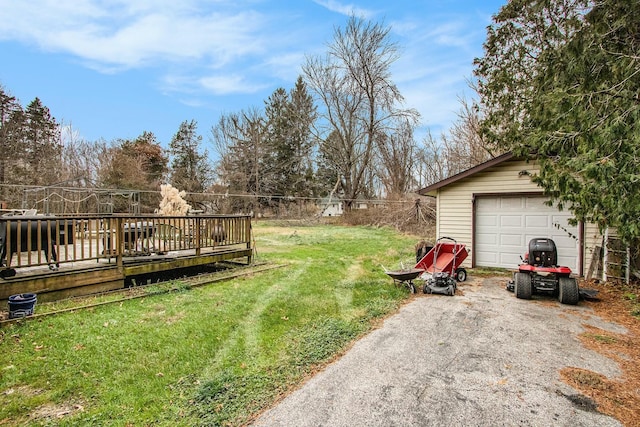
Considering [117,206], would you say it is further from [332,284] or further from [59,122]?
[332,284]

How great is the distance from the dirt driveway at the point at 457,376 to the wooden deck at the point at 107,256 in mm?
4259

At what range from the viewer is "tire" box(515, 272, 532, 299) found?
5.66m

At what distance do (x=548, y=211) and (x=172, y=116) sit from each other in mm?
31767

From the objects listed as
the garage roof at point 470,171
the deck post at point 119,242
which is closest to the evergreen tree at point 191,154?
the garage roof at point 470,171

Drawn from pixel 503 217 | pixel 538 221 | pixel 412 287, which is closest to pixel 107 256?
pixel 412 287

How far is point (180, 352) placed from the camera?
3408mm

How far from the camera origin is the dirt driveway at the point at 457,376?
2.44 metres

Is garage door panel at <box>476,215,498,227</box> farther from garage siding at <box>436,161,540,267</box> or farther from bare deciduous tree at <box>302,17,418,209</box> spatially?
bare deciduous tree at <box>302,17,418,209</box>

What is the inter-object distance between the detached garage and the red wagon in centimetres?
172

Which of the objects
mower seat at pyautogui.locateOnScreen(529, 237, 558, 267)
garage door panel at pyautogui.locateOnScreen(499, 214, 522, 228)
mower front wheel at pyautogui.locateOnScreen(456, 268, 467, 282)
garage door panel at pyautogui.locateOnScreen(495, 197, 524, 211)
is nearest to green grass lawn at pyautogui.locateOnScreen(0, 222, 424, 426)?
mower front wheel at pyautogui.locateOnScreen(456, 268, 467, 282)

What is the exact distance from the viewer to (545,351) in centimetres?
363

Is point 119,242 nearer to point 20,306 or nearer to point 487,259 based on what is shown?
point 20,306

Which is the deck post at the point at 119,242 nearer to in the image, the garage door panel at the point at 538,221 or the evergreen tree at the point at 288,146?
the garage door panel at the point at 538,221

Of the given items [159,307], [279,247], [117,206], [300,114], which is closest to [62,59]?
[117,206]
